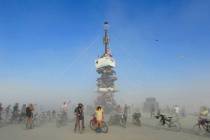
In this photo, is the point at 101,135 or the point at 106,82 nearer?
the point at 101,135

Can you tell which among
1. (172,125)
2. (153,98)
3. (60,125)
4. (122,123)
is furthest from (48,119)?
(153,98)

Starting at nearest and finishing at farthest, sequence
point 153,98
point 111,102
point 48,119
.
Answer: point 48,119 → point 111,102 → point 153,98

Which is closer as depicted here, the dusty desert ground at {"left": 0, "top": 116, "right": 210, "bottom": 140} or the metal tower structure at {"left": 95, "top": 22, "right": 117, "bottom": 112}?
the dusty desert ground at {"left": 0, "top": 116, "right": 210, "bottom": 140}

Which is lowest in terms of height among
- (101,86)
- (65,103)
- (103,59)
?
(65,103)

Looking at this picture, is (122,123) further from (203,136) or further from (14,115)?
(14,115)

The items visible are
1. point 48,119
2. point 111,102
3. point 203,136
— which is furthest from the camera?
point 111,102

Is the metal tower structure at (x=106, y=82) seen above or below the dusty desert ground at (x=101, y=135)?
above

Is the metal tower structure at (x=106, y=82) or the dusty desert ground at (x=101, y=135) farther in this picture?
the metal tower structure at (x=106, y=82)

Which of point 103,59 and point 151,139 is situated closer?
point 151,139

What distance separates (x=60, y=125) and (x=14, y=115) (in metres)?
7.25

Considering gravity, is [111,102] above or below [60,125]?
above

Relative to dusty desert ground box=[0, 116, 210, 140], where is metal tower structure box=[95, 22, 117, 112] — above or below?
above

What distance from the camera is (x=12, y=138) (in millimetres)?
21594

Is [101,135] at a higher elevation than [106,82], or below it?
below
